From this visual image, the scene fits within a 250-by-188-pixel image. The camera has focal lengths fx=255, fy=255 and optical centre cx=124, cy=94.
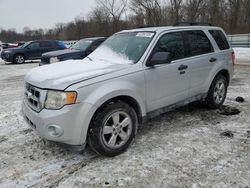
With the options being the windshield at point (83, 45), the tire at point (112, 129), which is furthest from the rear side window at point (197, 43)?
the windshield at point (83, 45)

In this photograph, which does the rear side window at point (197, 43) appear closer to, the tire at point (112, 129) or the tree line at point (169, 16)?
the tire at point (112, 129)

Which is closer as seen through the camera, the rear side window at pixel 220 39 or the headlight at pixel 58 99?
the headlight at pixel 58 99

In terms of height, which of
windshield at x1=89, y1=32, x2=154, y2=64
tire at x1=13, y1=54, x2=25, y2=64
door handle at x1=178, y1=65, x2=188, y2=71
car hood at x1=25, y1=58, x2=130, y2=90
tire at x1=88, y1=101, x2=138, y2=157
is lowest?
tire at x1=88, y1=101, x2=138, y2=157

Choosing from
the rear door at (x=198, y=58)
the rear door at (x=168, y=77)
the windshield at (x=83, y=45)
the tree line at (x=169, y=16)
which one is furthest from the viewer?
the tree line at (x=169, y=16)

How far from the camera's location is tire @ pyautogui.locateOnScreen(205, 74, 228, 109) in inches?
208

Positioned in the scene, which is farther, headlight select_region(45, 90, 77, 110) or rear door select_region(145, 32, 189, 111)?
rear door select_region(145, 32, 189, 111)

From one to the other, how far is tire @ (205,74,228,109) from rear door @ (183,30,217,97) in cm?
36

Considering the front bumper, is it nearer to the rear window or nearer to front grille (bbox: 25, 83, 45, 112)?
front grille (bbox: 25, 83, 45, 112)

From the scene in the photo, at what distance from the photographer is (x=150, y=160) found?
3.46 m

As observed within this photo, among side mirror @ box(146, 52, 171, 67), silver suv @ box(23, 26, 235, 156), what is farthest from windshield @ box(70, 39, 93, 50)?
side mirror @ box(146, 52, 171, 67)

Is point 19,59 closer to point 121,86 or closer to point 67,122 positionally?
point 121,86

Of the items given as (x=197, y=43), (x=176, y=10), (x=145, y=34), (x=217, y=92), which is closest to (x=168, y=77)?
(x=145, y=34)

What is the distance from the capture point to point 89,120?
3.21 meters

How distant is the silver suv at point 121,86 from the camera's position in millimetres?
3162
